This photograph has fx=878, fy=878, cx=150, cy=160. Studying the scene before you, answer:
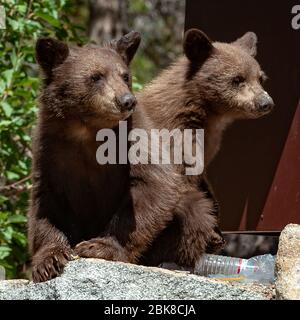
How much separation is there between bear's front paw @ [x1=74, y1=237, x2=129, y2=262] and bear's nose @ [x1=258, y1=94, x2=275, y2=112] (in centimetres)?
205

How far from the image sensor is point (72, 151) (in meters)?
6.73

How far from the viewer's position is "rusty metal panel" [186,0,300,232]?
8344 mm

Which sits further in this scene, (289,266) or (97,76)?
(97,76)

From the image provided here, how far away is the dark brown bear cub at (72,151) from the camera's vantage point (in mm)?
6562

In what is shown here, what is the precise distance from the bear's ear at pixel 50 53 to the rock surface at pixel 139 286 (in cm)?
168

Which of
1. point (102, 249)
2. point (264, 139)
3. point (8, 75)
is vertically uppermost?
point (8, 75)

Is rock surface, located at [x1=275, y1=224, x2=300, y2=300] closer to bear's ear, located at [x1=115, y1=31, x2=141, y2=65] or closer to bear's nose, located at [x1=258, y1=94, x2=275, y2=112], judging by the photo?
bear's nose, located at [x1=258, y1=94, x2=275, y2=112]

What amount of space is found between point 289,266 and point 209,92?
2743mm

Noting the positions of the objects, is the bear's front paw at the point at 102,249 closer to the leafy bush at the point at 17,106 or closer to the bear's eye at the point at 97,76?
the bear's eye at the point at 97,76

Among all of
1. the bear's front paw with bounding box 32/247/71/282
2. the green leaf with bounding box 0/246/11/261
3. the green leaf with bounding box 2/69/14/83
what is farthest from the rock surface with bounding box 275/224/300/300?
the green leaf with bounding box 2/69/14/83

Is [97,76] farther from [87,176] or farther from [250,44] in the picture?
[250,44]

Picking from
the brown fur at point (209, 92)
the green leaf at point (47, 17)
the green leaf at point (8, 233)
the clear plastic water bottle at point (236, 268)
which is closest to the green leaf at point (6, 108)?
Answer: the green leaf at point (47, 17)
